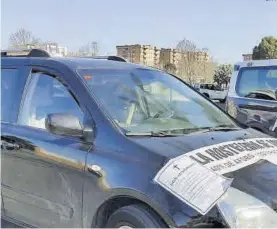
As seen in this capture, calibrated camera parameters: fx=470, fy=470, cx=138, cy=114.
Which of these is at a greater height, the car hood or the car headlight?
the car hood

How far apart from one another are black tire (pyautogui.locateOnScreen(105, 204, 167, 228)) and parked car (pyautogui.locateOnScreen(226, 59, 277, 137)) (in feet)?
17.0

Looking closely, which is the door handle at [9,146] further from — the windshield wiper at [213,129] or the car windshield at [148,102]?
the windshield wiper at [213,129]

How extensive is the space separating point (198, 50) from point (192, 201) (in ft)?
122

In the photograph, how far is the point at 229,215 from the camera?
8.63 feet

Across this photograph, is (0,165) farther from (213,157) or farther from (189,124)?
(213,157)

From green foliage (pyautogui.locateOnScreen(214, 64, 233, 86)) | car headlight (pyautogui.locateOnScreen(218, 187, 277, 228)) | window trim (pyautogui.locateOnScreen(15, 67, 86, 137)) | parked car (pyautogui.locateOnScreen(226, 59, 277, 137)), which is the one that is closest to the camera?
car headlight (pyautogui.locateOnScreen(218, 187, 277, 228))

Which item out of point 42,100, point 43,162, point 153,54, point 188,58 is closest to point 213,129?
point 43,162

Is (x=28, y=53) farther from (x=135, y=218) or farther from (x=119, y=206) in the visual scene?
(x=135, y=218)

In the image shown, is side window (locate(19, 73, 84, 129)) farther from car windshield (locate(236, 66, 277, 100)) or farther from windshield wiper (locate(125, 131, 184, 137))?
car windshield (locate(236, 66, 277, 100))

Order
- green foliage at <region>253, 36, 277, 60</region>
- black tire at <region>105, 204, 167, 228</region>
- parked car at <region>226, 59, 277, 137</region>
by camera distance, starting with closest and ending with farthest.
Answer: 1. black tire at <region>105, 204, 167, 228</region>
2. parked car at <region>226, 59, 277, 137</region>
3. green foliage at <region>253, 36, 277, 60</region>

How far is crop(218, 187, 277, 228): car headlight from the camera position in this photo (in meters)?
2.63

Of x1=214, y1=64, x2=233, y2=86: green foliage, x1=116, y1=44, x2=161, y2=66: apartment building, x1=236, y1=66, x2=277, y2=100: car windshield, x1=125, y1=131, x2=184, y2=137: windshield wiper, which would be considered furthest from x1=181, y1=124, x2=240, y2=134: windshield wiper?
x1=214, y1=64, x2=233, y2=86: green foliage

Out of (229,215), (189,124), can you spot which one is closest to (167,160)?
(229,215)

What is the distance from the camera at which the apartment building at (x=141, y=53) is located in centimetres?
3734
